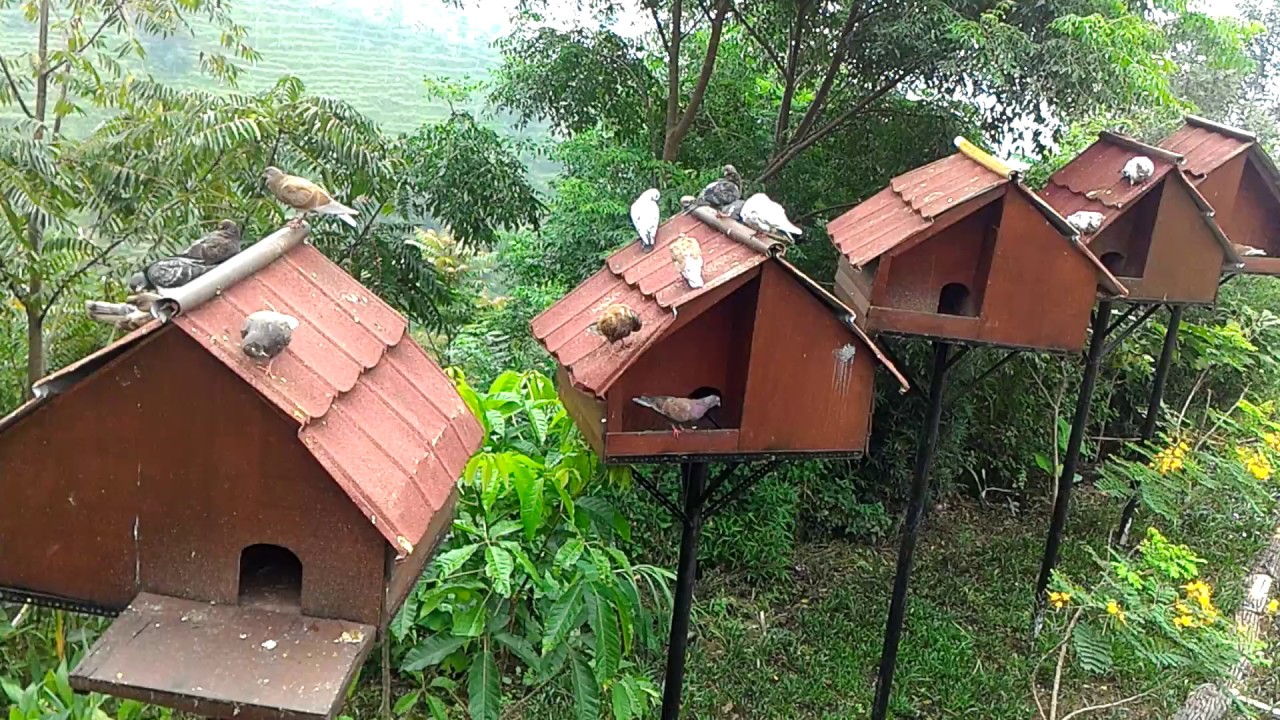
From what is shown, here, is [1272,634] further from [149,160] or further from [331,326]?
[149,160]

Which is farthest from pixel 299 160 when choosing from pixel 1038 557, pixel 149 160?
pixel 1038 557

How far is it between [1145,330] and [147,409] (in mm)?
7063

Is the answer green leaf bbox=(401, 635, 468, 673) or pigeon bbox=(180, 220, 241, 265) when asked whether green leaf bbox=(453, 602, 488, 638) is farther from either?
pigeon bbox=(180, 220, 241, 265)

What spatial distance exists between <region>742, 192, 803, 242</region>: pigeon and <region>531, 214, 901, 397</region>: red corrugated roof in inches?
4.7

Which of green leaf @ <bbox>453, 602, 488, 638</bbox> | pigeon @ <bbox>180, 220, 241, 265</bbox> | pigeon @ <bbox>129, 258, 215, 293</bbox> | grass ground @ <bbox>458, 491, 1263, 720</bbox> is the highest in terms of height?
pigeon @ <bbox>180, 220, 241, 265</bbox>

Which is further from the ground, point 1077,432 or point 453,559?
point 1077,432

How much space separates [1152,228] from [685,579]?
9.36 ft

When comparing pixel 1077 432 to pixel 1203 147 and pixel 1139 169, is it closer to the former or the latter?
pixel 1139 169

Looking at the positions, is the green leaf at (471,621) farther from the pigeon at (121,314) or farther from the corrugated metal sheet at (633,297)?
the pigeon at (121,314)

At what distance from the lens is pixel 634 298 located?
2840 mm

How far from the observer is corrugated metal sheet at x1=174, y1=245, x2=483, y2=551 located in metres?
1.77

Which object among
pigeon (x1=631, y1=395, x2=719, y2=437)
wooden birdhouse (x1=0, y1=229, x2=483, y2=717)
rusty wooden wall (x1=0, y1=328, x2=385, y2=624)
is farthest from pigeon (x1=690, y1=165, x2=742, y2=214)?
rusty wooden wall (x1=0, y1=328, x2=385, y2=624)

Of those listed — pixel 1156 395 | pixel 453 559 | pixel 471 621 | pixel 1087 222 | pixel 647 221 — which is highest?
pixel 1087 222

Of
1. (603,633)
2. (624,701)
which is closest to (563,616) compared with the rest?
(603,633)
